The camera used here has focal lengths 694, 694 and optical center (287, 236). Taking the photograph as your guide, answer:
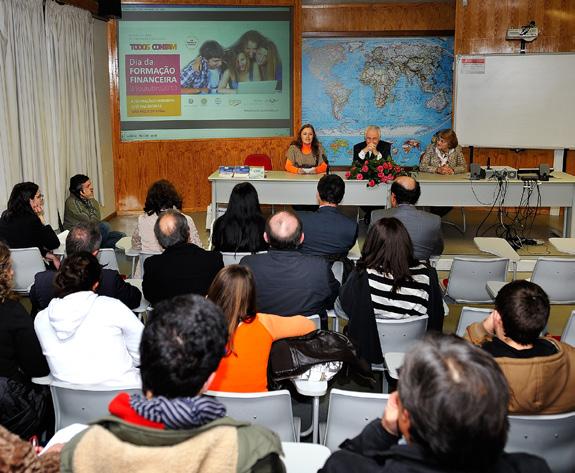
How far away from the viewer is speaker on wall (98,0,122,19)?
7785 millimetres

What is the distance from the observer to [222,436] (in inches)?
56.8

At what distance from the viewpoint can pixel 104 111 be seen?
8820mm

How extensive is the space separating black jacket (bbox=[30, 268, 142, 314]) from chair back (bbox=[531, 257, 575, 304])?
2.51 m

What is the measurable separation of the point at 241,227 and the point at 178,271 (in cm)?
100

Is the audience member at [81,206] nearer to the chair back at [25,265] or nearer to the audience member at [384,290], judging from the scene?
the chair back at [25,265]

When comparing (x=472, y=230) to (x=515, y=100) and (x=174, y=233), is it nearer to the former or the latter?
(x=515, y=100)

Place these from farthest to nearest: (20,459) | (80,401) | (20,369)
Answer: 1. (20,369)
2. (80,401)
3. (20,459)

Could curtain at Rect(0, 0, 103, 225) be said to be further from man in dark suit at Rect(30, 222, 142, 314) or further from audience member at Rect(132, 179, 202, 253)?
man in dark suit at Rect(30, 222, 142, 314)

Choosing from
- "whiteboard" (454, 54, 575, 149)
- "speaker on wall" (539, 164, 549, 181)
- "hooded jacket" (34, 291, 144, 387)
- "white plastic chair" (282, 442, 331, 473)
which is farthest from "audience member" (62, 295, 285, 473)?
"whiteboard" (454, 54, 575, 149)

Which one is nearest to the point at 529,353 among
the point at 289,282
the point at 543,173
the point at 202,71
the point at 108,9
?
the point at 289,282

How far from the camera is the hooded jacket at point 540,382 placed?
2.26 metres

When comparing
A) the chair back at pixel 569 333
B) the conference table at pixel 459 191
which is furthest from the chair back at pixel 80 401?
the conference table at pixel 459 191

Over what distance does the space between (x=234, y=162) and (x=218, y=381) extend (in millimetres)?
7040

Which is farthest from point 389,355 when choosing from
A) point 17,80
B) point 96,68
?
point 96,68
